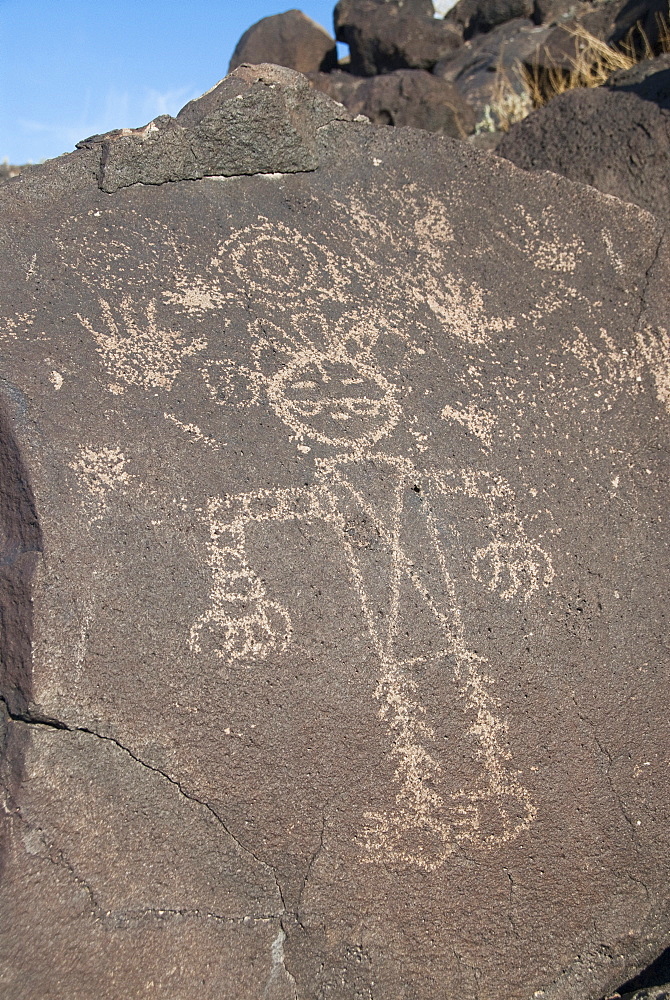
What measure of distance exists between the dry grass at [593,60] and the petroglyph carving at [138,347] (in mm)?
4299

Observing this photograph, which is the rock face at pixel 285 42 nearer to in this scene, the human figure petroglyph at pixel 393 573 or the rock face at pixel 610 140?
the rock face at pixel 610 140

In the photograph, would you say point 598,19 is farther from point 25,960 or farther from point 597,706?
point 25,960

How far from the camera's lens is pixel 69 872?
3.83 ft

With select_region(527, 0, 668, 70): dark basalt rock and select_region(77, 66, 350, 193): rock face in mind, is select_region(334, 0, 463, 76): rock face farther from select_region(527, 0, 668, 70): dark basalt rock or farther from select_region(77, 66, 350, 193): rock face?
select_region(77, 66, 350, 193): rock face

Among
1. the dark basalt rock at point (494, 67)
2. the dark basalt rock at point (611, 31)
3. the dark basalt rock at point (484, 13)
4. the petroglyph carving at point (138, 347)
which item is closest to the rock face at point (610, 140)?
the petroglyph carving at point (138, 347)

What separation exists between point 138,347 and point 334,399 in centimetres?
34

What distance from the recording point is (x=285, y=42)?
910 cm

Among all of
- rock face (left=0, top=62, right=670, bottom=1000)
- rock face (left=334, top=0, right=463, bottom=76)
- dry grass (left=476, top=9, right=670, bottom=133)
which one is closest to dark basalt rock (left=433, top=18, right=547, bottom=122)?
dry grass (left=476, top=9, right=670, bottom=133)

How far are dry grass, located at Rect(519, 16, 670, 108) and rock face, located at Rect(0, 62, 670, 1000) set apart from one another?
159 inches

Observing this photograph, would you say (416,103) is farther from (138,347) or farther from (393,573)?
(393,573)

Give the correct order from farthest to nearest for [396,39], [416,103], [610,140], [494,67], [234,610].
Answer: [396,39]
[494,67]
[416,103]
[610,140]
[234,610]

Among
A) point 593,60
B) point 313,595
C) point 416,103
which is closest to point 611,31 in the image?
point 593,60

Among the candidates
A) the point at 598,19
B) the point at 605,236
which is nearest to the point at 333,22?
the point at 598,19

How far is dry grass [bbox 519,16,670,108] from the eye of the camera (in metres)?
4.85
